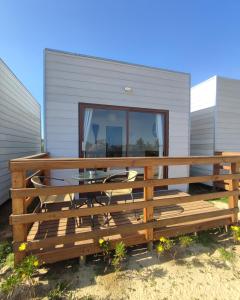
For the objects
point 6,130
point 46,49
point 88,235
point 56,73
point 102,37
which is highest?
point 102,37

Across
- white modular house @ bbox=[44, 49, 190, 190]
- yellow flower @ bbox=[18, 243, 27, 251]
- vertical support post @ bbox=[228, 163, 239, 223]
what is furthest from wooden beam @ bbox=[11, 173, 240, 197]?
white modular house @ bbox=[44, 49, 190, 190]

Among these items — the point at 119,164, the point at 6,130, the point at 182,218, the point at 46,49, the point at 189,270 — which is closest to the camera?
the point at 189,270

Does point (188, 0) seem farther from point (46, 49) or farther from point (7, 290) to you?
point (7, 290)

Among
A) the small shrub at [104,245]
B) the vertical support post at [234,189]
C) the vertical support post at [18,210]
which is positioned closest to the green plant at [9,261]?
the vertical support post at [18,210]

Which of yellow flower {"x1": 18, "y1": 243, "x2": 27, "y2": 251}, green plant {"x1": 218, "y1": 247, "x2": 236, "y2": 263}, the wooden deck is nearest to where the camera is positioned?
yellow flower {"x1": 18, "y1": 243, "x2": 27, "y2": 251}

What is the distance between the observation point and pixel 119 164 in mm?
2211

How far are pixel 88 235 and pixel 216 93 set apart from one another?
587 centimetres

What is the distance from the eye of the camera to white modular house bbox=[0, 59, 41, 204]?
4.13 metres

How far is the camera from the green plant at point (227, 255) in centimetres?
225

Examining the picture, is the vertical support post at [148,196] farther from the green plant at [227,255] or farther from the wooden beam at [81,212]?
the green plant at [227,255]

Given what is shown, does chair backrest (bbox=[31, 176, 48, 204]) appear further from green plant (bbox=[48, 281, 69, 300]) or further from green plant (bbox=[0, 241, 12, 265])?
green plant (bbox=[48, 281, 69, 300])

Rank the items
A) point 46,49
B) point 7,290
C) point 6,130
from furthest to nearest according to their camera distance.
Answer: point 6,130, point 46,49, point 7,290

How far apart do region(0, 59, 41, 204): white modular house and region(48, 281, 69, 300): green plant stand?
10.2 ft

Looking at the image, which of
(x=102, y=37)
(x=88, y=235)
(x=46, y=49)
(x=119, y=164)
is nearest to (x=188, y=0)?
(x=102, y=37)
